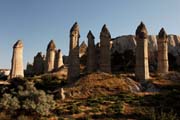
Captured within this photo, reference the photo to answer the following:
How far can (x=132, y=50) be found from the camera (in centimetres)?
7206

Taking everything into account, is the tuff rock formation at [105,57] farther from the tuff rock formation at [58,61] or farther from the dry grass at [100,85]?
the tuff rock formation at [58,61]

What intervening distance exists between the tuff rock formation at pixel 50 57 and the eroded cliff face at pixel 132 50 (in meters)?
16.4

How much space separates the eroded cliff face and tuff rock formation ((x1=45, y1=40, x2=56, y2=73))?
1636cm

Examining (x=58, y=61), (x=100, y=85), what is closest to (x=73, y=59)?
(x=100, y=85)

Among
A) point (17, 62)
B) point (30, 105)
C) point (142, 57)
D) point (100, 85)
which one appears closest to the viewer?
point (30, 105)

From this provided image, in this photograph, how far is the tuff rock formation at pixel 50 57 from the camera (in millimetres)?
60906

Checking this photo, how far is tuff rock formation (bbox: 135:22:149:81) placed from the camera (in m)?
38.4

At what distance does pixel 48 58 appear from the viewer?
61.5 metres

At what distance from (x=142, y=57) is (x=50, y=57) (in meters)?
27.7

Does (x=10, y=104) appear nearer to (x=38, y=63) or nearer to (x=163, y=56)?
(x=163, y=56)

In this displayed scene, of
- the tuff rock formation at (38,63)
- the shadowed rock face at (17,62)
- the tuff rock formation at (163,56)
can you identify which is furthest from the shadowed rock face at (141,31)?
the tuff rock formation at (38,63)

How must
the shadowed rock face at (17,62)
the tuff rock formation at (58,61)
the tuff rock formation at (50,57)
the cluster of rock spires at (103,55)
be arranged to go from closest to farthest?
the cluster of rock spires at (103,55)
the shadowed rock face at (17,62)
the tuff rock formation at (50,57)
the tuff rock formation at (58,61)

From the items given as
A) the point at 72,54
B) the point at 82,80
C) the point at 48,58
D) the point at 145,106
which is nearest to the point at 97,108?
the point at 145,106

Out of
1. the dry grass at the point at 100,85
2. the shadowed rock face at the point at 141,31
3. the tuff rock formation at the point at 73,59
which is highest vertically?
the shadowed rock face at the point at 141,31
